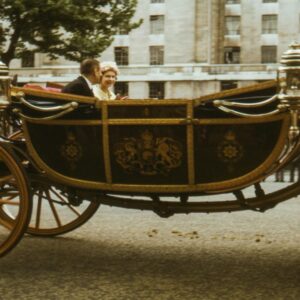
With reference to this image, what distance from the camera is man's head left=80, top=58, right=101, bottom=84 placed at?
6613 mm

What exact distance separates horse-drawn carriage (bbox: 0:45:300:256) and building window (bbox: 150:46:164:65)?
48818 millimetres

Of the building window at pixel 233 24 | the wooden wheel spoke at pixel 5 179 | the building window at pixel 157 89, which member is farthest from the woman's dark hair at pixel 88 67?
the building window at pixel 233 24

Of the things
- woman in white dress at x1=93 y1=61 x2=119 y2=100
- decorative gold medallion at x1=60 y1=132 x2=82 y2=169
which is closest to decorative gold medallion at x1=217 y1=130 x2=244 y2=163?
decorative gold medallion at x1=60 y1=132 x2=82 y2=169

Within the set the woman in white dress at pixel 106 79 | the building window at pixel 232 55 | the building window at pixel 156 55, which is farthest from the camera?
the building window at pixel 156 55

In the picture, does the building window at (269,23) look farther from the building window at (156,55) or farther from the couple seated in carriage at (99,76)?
the couple seated in carriage at (99,76)

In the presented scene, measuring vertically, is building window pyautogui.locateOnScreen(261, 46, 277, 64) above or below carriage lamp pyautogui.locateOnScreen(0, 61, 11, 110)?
below

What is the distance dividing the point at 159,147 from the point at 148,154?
10 cm

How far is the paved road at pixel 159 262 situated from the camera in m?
4.26

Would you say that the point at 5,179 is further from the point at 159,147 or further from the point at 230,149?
the point at 230,149

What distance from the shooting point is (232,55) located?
175 feet

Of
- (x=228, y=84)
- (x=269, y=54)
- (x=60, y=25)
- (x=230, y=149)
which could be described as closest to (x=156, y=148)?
(x=230, y=149)

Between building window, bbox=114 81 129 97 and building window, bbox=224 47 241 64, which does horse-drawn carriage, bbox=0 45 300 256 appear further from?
building window, bbox=224 47 241 64

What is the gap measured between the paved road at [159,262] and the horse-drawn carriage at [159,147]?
415 millimetres

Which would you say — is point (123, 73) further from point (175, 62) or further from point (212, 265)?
point (212, 265)
